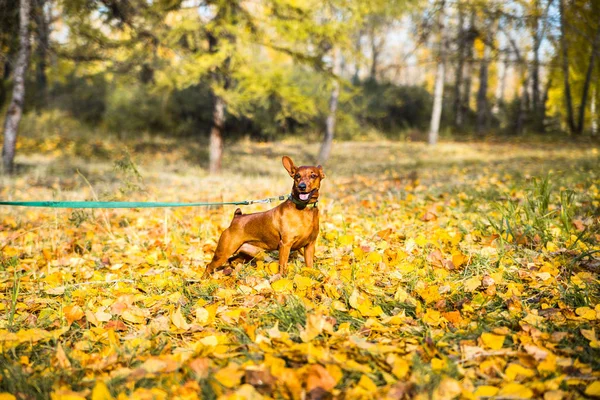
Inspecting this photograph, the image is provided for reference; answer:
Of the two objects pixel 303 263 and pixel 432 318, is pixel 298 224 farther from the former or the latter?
pixel 432 318

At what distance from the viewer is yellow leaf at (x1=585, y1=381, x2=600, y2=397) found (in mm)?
1465

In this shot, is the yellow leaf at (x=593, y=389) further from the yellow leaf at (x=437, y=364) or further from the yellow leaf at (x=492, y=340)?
the yellow leaf at (x=437, y=364)

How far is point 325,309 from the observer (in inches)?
90.6

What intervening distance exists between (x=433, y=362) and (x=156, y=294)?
1.98 m

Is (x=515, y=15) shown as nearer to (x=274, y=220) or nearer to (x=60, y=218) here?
(x=274, y=220)

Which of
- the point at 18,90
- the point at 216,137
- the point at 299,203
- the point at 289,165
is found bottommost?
the point at 299,203

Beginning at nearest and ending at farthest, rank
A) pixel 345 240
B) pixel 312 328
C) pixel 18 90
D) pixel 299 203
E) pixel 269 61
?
pixel 312 328 < pixel 299 203 < pixel 345 240 < pixel 18 90 < pixel 269 61

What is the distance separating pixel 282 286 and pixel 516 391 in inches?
58.3

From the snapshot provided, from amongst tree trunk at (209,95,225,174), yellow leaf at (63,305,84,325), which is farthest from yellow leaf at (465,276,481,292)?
tree trunk at (209,95,225,174)

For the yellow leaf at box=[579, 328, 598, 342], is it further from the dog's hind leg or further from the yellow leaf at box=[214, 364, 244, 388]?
the dog's hind leg

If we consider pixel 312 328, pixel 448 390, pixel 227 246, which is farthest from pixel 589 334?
pixel 227 246

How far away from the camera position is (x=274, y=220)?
2.81m

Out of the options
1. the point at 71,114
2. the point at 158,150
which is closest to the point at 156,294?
the point at 158,150

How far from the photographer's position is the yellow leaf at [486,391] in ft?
5.00
